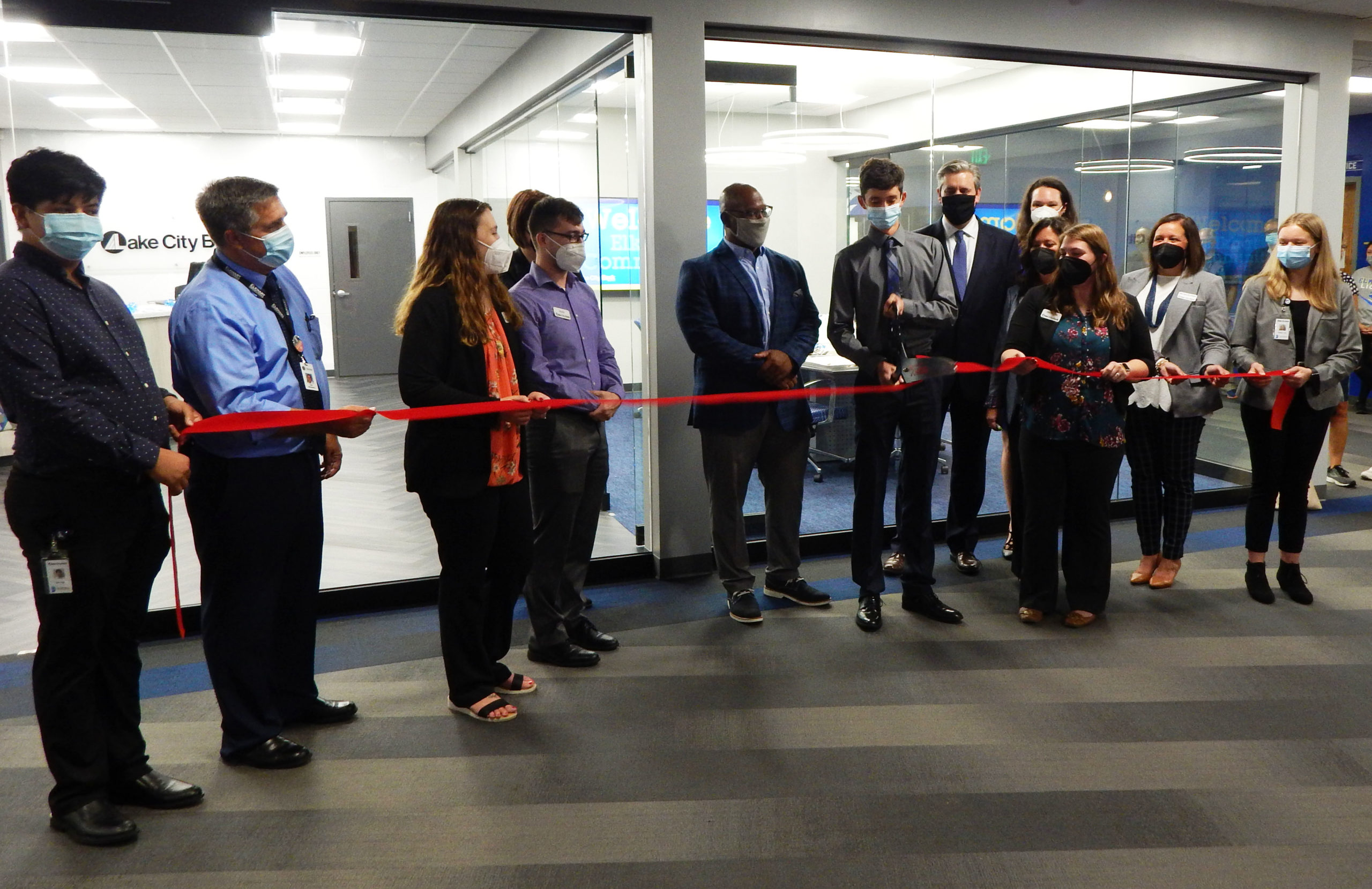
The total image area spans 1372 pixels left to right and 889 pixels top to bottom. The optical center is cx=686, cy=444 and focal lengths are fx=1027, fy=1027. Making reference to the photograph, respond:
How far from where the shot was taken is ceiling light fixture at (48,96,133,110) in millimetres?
3707

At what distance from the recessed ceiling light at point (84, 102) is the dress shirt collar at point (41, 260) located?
1673mm

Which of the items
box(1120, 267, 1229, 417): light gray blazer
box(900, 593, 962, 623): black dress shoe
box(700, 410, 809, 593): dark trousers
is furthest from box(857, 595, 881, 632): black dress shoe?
box(1120, 267, 1229, 417): light gray blazer

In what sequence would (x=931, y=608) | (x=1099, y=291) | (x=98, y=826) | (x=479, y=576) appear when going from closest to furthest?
(x=98, y=826)
(x=479, y=576)
(x=1099, y=291)
(x=931, y=608)

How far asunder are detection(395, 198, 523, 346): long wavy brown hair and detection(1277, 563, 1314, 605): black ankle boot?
355cm

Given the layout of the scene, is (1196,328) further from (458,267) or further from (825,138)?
(458,267)

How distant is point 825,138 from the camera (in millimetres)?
5004

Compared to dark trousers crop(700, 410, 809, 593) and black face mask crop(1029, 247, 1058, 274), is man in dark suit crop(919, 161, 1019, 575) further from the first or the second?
dark trousers crop(700, 410, 809, 593)

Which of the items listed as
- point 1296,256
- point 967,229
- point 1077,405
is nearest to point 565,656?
point 1077,405

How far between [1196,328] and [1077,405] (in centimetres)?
98

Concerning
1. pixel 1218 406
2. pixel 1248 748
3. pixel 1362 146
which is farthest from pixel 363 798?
pixel 1362 146

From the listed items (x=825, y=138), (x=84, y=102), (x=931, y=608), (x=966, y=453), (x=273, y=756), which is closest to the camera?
(x=273, y=756)

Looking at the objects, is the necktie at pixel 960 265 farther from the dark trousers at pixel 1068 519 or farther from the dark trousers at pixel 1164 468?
the dark trousers at pixel 1164 468

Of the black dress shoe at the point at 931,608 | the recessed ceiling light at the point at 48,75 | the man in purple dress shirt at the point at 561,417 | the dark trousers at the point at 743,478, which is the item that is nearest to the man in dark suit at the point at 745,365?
the dark trousers at the point at 743,478

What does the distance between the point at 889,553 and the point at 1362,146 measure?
9.84 metres
